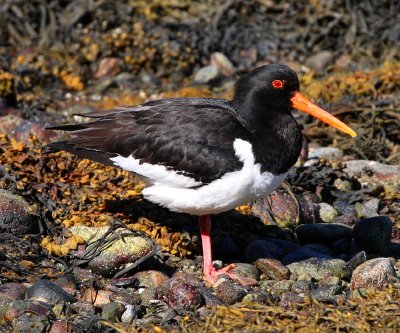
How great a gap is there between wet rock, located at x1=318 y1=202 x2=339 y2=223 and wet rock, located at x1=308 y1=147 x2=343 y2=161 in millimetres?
1055

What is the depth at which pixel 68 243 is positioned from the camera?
5.29 meters

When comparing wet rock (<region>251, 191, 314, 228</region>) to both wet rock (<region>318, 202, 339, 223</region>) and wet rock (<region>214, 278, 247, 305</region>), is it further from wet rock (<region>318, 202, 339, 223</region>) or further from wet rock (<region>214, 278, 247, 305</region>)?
wet rock (<region>214, 278, 247, 305</region>)

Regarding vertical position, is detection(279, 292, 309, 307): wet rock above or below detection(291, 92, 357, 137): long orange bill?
below

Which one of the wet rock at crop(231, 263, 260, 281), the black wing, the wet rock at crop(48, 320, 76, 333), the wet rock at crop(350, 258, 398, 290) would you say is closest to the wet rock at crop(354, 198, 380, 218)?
the wet rock at crop(350, 258, 398, 290)

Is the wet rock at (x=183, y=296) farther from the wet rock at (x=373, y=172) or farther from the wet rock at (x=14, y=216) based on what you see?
the wet rock at (x=373, y=172)

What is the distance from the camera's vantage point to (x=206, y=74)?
946 cm

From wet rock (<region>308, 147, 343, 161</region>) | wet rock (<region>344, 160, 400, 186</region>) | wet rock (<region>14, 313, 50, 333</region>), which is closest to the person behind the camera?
wet rock (<region>14, 313, 50, 333</region>)

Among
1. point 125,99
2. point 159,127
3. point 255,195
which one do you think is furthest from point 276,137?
point 125,99

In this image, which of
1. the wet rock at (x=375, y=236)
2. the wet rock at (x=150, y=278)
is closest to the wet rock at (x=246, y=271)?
the wet rock at (x=150, y=278)

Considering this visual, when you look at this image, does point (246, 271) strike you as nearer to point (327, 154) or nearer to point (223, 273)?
point (223, 273)

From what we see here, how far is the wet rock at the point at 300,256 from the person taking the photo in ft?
18.2

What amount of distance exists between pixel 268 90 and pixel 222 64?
438 cm

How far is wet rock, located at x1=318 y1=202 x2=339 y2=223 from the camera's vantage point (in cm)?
644

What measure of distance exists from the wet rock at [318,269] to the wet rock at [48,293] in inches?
62.3
